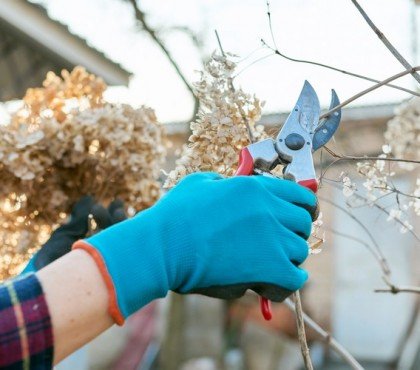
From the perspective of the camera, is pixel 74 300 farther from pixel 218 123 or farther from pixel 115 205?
pixel 115 205

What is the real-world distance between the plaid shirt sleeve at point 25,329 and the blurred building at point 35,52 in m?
3.97

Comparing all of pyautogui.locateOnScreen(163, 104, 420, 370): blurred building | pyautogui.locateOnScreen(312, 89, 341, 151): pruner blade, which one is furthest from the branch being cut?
pyautogui.locateOnScreen(312, 89, 341, 151): pruner blade

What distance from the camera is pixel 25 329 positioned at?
0.84 meters

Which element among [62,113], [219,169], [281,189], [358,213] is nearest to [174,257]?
[281,189]

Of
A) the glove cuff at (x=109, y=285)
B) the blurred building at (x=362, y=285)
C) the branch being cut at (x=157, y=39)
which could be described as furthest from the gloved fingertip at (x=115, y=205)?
the blurred building at (x=362, y=285)

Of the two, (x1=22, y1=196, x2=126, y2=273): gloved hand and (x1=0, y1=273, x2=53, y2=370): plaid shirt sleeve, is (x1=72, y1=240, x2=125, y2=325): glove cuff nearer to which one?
(x1=0, y1=273, x2=53, y2=370): plaid shirt sleeve

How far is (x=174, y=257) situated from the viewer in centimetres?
95

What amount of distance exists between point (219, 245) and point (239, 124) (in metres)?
0.43

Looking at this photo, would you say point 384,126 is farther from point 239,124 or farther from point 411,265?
point 239,124

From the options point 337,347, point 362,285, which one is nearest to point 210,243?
point 337,347

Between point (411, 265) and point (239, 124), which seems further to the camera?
point (411, 265)

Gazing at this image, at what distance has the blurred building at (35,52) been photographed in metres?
4.68

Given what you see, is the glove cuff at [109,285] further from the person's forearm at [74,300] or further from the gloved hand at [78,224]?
the gloved hand at [78,224]

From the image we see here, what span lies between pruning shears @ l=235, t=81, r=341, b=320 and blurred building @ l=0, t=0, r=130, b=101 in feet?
12.1
